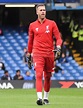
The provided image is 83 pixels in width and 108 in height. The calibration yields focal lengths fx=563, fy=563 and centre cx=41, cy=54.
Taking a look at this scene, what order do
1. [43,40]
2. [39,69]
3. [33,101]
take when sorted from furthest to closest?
[33,101], [43,40], [39,69]

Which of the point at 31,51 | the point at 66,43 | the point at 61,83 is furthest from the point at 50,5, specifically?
the point at 31,51

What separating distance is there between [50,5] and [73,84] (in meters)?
7.11

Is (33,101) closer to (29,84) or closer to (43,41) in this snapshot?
(43,41)

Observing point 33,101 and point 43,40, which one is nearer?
point 43,40

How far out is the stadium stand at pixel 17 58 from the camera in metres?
28.3

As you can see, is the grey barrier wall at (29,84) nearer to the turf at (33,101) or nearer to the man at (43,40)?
the turf at (33,101)

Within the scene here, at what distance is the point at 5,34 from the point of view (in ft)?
103

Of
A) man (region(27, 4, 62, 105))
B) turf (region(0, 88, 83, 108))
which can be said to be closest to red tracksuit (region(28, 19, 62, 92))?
man (region(27, 4, 62, 105))

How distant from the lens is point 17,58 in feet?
96.4

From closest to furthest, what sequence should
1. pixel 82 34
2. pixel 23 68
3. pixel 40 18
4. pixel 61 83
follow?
pixel 40 18 → pixel 61 83 → pixel 23 68 → pixel 82 34

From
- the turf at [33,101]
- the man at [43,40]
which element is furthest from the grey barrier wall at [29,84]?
the man at [43,40]

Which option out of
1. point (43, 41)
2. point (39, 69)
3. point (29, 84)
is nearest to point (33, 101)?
point (39, 69)

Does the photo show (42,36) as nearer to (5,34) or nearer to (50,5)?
(50,5)

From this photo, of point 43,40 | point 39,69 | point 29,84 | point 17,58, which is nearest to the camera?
point 39,69
